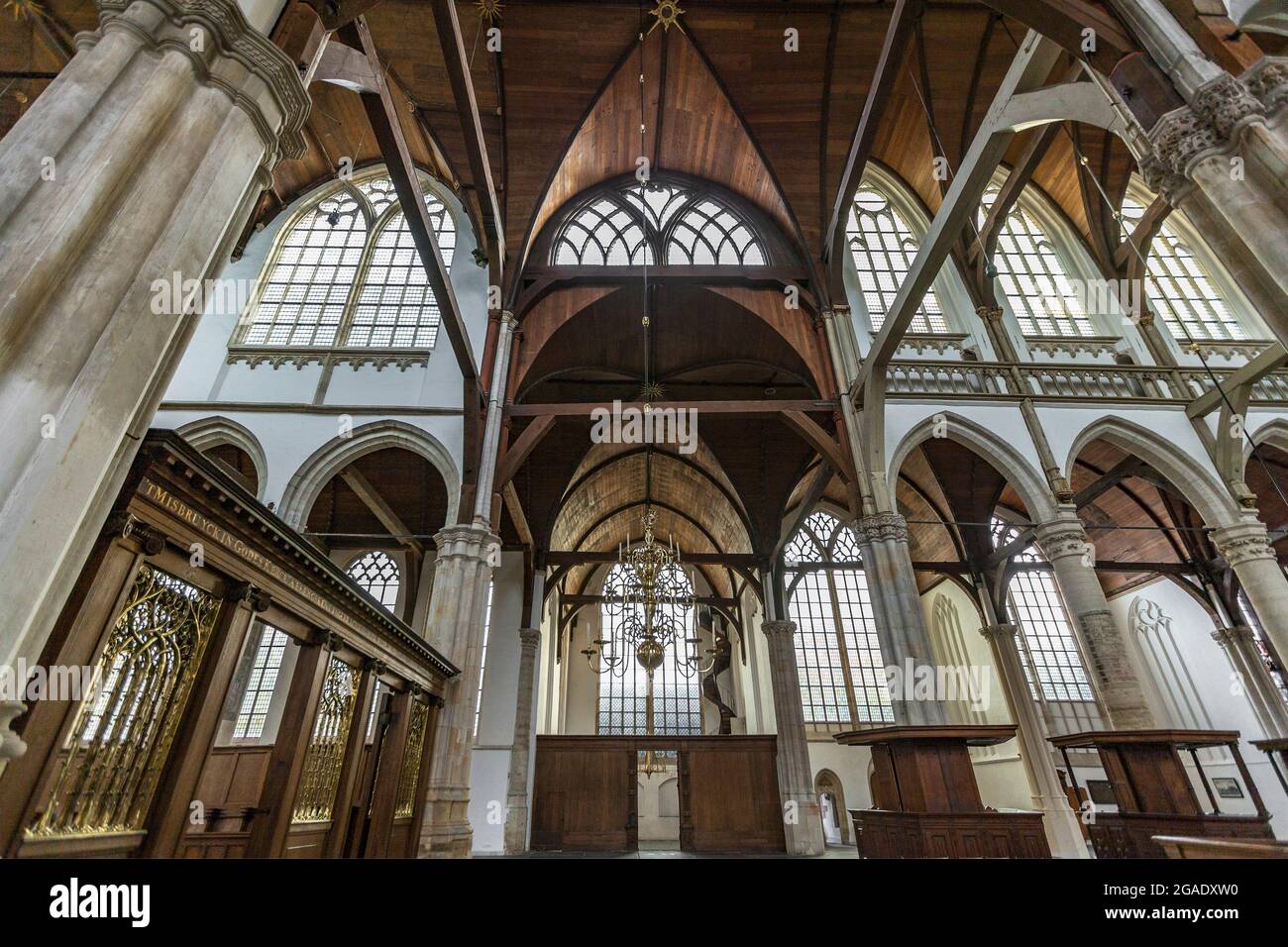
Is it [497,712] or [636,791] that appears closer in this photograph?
[636,791]

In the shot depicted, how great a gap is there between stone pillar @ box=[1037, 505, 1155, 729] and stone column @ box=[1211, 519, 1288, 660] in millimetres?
1811

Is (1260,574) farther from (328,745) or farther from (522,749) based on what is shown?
(522,749)

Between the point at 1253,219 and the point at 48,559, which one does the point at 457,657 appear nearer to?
the point at 48,559

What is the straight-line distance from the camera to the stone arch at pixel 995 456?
9.23 meters

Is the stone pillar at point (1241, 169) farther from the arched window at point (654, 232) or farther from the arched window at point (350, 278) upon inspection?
the arched window at point (350, 278)

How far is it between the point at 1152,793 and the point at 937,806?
246cm

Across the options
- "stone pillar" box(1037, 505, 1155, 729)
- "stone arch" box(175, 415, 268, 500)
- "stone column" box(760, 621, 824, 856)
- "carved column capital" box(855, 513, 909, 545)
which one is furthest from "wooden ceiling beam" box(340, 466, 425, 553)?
"stone pillar" box(1037, 505, 1155, 729)

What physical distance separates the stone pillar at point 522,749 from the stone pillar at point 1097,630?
10297mm

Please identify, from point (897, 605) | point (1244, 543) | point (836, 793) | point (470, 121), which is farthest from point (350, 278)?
point (836, 793)

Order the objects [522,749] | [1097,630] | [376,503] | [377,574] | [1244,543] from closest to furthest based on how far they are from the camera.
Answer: [1097,630], [1244,543], [376,503], [522,749], [377,574]

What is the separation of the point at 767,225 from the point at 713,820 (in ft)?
41.2

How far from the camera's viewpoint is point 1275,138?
144 inches

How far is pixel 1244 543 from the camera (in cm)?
862
